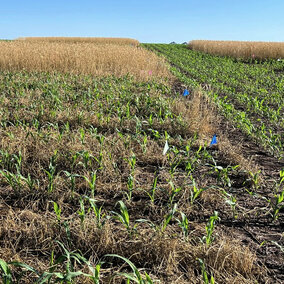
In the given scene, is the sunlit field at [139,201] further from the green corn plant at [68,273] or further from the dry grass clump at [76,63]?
the dry grass clump at [76,63]

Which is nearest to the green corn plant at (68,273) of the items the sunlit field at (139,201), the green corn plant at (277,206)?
the sunlit field at (139,201)

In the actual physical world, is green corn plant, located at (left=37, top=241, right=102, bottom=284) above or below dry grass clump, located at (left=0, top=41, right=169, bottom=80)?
below

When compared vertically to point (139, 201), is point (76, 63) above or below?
above

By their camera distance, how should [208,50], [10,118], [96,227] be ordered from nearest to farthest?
[96,227], [10,118], [208,50]

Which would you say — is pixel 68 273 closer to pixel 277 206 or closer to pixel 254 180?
pixel 277 206

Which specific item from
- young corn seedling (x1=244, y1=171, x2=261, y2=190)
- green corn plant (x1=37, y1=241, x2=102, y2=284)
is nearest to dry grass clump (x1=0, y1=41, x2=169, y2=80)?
young corn seedling (x1=244, y1=171, x2=261, y2=190)

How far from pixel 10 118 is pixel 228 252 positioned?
4152 millimetres

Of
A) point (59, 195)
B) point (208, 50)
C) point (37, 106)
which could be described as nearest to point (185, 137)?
point (59, 195)

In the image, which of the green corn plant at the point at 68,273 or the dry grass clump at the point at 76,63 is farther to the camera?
the dry grass clump at the point at 76,63

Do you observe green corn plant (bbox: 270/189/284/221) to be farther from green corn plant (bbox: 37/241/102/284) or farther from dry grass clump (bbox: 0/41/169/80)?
dry grass clump (bbox: 0/41/169/80)

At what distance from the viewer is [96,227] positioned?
208 centimetres

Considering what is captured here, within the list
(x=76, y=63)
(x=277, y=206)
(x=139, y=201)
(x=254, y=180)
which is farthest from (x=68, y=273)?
(x=76, y=63)

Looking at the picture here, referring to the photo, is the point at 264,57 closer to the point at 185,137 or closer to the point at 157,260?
the point at 185,137

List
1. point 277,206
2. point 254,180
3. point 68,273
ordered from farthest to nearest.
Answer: point 254,180 < point 277,206 < point 68,273
